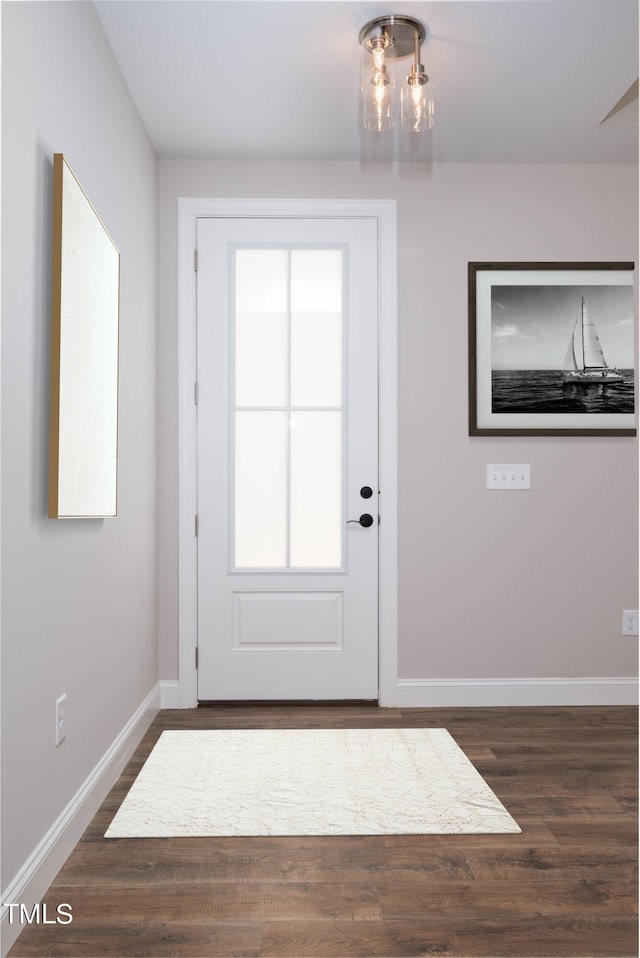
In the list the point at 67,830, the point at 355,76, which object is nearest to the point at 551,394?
the point at 355,76

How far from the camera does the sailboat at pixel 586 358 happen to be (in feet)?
11.9

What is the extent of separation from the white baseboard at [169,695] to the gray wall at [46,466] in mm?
515

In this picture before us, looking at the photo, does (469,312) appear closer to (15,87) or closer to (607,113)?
(607,113)

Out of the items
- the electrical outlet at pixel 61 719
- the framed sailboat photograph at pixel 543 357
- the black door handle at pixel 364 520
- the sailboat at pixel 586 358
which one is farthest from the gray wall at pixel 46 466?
the sailboat at pixel 586 358

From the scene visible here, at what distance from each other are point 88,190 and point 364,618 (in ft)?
7.23

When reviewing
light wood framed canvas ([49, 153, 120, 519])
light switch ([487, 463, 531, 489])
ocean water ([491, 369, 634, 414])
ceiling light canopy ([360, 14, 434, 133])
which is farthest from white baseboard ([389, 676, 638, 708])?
ceiling light canopy ([360, 14, 434, 133])

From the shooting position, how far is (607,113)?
3156mm

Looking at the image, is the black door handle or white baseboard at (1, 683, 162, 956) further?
the black door handle

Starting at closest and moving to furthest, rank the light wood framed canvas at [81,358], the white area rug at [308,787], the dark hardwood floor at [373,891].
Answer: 1. the dark hardwood floor at [373,891]
2. the light wood framed canvas at [81,358]
3. the white area rug at [308,787]

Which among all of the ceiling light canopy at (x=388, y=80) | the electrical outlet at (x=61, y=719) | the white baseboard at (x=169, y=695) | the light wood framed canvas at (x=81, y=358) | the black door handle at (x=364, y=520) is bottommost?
the white baseboard at (x=169, y=695)

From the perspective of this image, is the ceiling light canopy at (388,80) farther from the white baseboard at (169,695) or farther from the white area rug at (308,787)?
the white baseboard at (169,695)

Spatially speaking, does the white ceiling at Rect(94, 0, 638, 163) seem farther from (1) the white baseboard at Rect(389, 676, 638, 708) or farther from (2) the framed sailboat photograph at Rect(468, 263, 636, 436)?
(1) the white baseboard at Rect(389, 676, 638, 708)

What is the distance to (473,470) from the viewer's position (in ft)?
11.9

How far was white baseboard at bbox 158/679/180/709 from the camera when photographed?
139 inches
